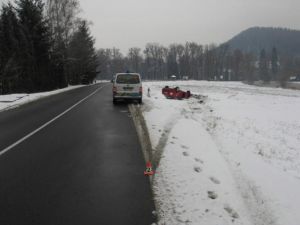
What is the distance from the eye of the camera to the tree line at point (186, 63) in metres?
133

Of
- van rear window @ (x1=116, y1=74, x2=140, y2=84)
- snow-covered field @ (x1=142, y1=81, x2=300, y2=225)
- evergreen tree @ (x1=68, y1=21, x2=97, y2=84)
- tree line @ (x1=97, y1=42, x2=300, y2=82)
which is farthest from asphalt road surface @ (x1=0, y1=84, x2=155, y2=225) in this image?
tree line @ (x1=97, y1=42, x2=300, y2=82)

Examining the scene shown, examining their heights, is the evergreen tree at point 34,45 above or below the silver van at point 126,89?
above

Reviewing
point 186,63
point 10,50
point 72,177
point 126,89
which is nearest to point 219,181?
point 72,177

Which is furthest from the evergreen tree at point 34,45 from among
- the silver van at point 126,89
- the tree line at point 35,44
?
the silver van at point 126,89

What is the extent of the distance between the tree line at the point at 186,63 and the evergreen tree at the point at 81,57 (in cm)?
7140

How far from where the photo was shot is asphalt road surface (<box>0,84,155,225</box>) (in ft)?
14.8

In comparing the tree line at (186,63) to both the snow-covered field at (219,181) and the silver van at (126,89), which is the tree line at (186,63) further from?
the snow-covered field at (219,181)

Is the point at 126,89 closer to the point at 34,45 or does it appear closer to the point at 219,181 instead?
the point at 219,181

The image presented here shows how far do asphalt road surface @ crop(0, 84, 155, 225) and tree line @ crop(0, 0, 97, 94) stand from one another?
70.4ft

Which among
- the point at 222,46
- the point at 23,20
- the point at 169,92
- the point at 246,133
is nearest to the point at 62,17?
the point at 23,20

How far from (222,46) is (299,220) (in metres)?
150

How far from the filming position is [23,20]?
33281mm

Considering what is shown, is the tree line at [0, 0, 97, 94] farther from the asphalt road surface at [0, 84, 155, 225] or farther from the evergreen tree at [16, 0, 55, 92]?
the asphalt road surface at [0, 84, 155, 225]

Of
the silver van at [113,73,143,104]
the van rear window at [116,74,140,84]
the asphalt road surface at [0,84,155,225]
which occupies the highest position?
the van rear window at [116,74,140,84]
